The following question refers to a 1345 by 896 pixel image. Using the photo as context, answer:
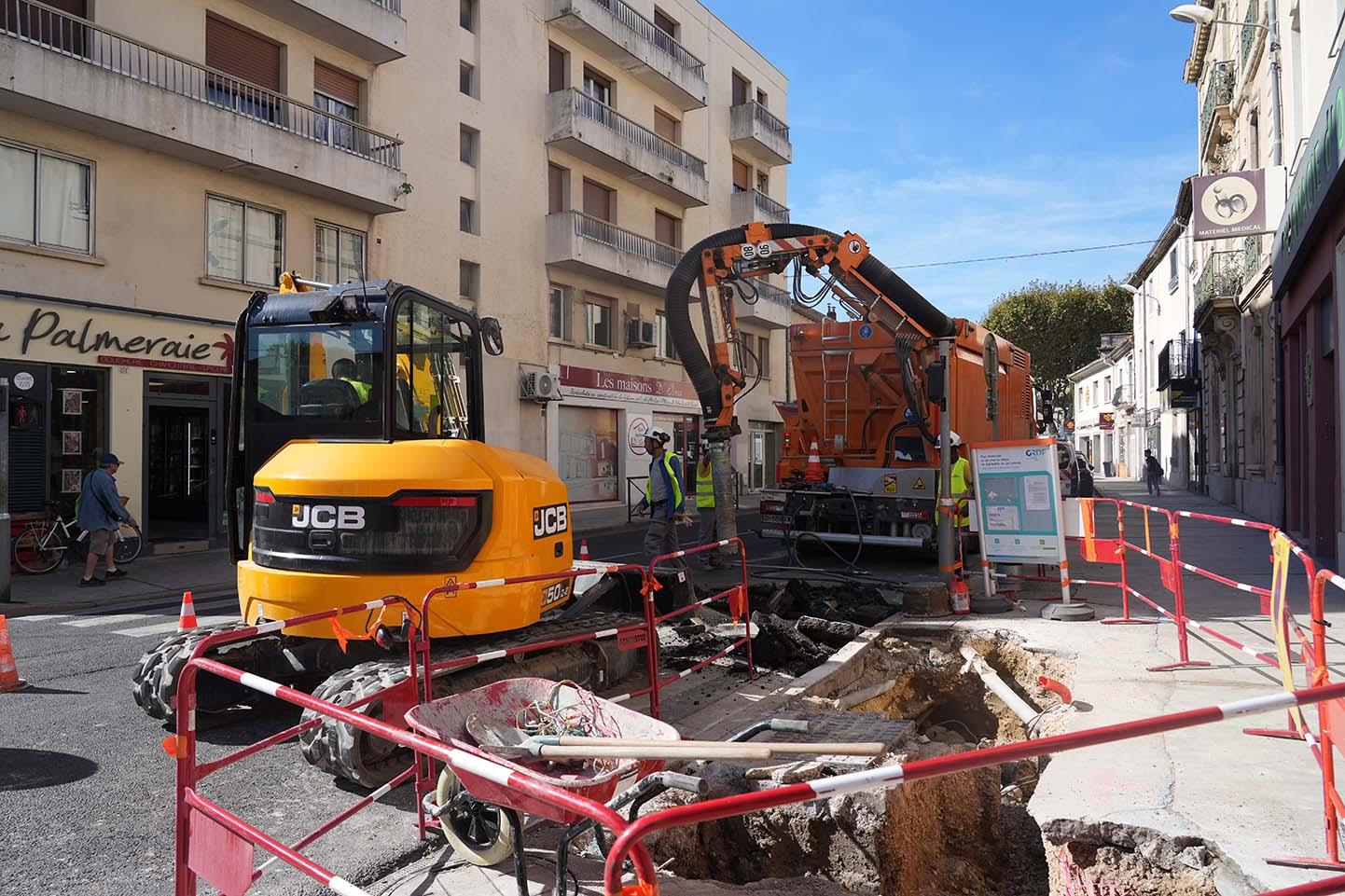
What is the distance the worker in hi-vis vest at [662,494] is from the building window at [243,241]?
354 inches

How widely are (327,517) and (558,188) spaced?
20.4 metres

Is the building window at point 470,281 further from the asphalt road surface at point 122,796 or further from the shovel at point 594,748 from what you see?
the shovel at point 594,748

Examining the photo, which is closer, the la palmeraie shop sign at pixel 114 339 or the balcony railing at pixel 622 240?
the la palmeraie shop sign at pixel 114 339

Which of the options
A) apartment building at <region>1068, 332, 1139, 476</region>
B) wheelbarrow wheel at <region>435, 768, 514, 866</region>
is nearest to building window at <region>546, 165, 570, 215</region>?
wheelbarrow wheel at <region>435, 768, 514, 866</region>

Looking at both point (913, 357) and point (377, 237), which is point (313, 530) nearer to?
point (913, 357)

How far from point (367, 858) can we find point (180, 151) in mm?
14238

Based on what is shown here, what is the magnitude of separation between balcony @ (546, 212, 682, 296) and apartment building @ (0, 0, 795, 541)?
0.08 metres

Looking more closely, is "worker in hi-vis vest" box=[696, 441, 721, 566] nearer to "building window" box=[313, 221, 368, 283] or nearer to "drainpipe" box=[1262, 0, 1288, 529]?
"building window" box=[313, 221, 368, 283]

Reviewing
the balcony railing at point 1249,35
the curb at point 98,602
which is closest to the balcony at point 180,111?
the curb at point 98,602

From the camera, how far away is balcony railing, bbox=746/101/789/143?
30969 millimetres

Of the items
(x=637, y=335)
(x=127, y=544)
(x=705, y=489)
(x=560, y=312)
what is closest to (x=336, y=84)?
(x=560, y=312)

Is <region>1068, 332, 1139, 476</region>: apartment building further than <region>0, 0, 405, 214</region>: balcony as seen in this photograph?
Yes

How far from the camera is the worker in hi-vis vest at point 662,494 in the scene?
10914mm

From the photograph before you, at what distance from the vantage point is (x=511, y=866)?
3627 mm
